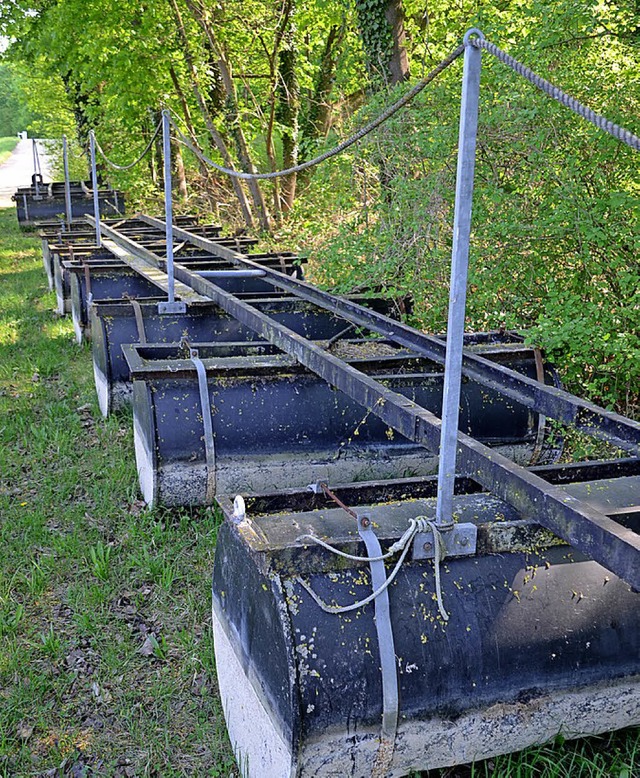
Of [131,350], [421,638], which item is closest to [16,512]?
[131,350]

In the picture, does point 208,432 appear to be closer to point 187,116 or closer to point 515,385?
point 515,385

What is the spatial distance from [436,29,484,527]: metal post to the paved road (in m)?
23.6

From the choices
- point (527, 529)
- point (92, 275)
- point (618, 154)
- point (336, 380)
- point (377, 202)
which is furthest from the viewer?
point (92, 275)

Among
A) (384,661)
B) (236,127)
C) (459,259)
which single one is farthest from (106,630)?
(236,127)

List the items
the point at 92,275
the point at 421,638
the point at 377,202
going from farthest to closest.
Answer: the point at 92,275 → the point at 377,202 → the point at 421,638

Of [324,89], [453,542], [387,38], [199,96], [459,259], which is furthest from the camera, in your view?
[324,89]

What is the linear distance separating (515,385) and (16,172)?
123 ft

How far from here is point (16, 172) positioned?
3691 centimetres

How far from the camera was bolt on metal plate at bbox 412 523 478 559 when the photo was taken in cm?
238

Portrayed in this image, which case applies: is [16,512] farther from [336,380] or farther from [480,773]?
[480,773]

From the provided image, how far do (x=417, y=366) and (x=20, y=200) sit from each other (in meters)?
14.1

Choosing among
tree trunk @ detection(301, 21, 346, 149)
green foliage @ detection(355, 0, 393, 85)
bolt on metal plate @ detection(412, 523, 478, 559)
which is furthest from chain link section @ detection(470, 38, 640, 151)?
tree trunk @ detection(301, 21, 346, 149)

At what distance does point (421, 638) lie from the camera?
92.0 inches

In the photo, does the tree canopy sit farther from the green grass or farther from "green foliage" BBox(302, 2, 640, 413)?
the green grass
